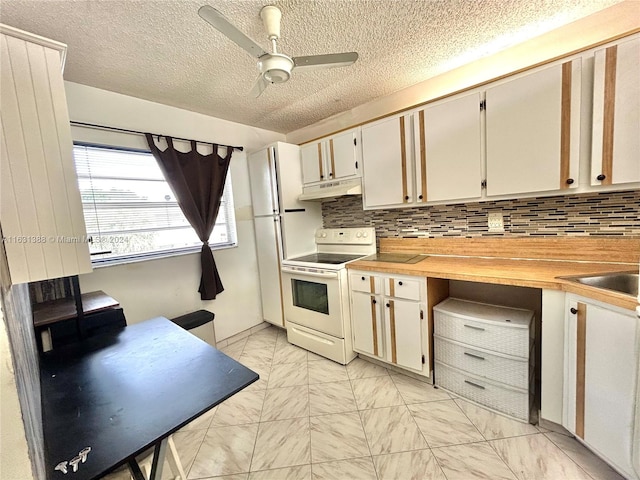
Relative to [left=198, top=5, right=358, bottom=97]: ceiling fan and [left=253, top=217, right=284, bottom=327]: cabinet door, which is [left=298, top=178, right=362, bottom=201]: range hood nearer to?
[left=253, top=217, right=284, bottom=327]: cabinet door

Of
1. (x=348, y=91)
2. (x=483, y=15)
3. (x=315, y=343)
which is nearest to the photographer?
(x=483, y=15)

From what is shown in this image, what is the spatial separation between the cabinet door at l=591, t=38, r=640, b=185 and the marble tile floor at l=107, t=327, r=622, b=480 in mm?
1551

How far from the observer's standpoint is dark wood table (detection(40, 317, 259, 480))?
0.74 meters

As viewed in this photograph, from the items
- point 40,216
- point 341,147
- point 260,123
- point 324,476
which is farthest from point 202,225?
point 324,476

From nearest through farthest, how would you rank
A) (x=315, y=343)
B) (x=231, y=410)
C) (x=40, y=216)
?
1. (x=40, y=216)
2. (x=231, y=410)
3. (x=315, y=343)

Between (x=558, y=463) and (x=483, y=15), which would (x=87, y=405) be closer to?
(x=558, y=463)

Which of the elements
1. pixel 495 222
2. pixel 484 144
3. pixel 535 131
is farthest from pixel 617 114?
pixel 495 222

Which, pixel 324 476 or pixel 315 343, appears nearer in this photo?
pixel 324 476

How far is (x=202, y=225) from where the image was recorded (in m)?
2.54

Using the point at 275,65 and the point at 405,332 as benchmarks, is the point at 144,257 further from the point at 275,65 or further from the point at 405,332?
the point at 405,332

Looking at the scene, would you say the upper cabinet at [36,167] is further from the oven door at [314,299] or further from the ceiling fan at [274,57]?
the oven door at [314,299]

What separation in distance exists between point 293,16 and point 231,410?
262cm

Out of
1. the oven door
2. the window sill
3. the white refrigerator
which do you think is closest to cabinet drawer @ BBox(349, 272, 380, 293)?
the oven door

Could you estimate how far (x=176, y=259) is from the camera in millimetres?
2445
